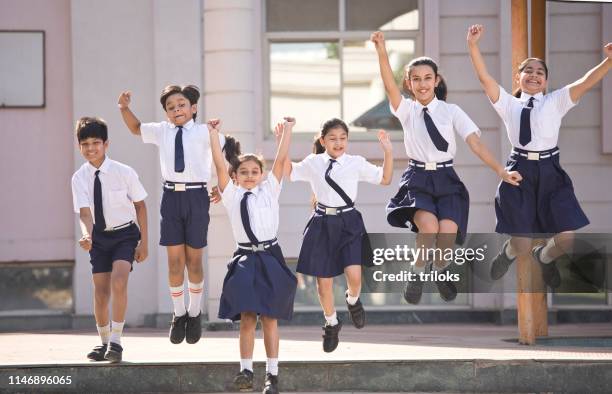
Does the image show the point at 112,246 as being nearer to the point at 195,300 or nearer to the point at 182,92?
the point at 195,300

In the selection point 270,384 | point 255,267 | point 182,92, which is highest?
point 182,92

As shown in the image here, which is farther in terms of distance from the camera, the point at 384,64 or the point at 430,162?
the point at 430,162

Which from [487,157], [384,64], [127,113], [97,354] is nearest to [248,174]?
[384,64]

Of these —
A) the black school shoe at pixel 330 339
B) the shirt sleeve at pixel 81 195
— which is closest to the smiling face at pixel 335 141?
the black school shoe at pixel 330 339

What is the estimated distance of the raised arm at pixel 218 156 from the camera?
31.3 feet

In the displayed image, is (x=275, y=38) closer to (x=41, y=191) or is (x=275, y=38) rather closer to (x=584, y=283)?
(x=41, y=191)

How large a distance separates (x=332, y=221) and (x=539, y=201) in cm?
152

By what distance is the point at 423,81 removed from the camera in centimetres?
974

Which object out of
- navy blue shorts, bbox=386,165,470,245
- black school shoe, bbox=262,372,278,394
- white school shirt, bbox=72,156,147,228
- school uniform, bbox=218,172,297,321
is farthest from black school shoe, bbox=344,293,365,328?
white school shirt, bbox=72,156,147,228

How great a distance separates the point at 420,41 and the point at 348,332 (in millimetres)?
3318

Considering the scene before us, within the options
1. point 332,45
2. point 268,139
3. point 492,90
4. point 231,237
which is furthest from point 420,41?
point 492,90

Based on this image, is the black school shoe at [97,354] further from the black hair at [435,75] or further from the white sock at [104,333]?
the black hair at [435,75]

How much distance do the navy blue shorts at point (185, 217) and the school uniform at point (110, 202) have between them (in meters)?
0.34

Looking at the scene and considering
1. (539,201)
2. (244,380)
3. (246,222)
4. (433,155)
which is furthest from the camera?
(539,201)
